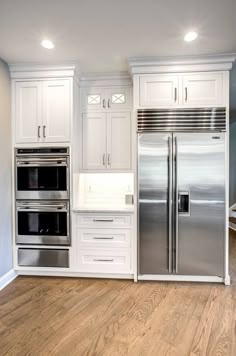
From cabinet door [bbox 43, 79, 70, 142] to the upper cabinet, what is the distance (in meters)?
0.35

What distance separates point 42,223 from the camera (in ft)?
10.0

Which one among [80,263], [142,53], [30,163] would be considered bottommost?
[80,263]

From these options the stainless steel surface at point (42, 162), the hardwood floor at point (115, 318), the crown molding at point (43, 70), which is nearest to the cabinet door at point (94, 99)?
the crown molding at point (43, 70)

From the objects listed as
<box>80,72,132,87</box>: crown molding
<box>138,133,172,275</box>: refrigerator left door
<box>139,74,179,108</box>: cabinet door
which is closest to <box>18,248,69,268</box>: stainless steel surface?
<box>138,133,172,275</box>: refrigerator left door

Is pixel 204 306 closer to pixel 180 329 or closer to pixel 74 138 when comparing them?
pixel 180 329

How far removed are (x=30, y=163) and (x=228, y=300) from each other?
2.78 metres

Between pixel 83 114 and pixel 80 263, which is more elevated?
pixel 83 114

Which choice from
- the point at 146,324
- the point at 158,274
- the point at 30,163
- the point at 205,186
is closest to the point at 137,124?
the point at 205,186

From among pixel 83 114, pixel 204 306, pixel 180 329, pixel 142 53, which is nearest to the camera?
pixel 180 329

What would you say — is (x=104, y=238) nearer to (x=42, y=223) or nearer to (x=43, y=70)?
(x=42, y=223)

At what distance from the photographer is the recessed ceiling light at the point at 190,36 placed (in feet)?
7.63

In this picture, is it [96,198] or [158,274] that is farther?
[96,198]

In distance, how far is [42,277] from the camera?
3.08 meters

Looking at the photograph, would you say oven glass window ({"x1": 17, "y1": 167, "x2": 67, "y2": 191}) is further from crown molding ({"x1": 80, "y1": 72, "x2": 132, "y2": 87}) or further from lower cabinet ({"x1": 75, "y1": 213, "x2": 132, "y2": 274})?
crown molding ({"x1": 80, "y1": 72, "x2": 132, "y2": 87})
